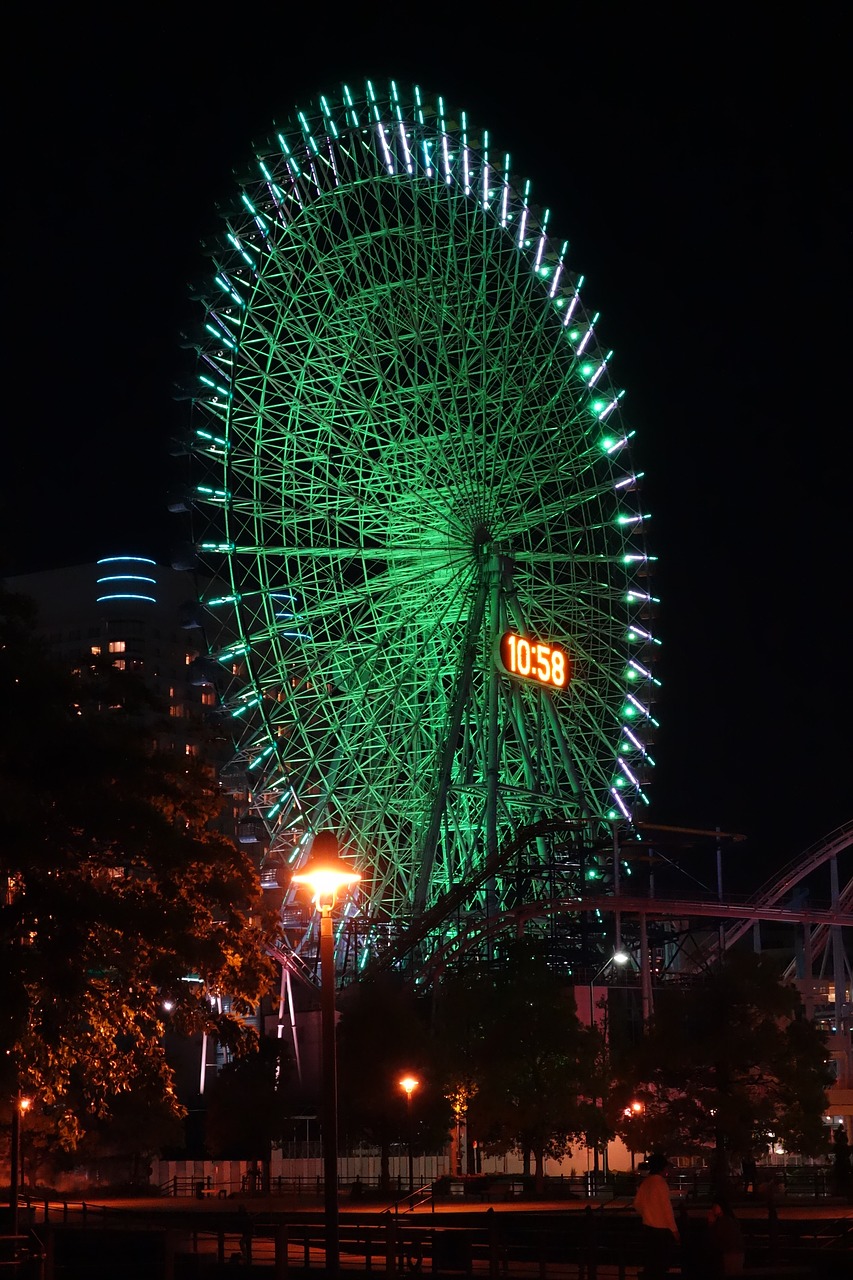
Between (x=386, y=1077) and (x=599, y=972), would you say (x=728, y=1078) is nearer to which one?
(x=386, y=1077)

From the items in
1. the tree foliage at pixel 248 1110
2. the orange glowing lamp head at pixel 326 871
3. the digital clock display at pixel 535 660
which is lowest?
the tree foliage at pixel 248 1110

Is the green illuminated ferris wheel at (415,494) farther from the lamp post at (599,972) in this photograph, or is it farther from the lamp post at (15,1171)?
the lamp post at (15,1171)

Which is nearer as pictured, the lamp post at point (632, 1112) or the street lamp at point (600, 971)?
the lamp post at point (632, 1112)

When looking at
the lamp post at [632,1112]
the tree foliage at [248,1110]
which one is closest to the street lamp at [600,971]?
the lamp post at [632,1112]

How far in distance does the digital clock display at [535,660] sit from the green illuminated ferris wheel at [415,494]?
0.17 meters

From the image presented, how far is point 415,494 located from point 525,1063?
24.0 metres

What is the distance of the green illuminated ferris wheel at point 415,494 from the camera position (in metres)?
71.5

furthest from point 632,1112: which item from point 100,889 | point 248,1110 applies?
point 100,889

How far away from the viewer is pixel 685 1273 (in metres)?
19.9

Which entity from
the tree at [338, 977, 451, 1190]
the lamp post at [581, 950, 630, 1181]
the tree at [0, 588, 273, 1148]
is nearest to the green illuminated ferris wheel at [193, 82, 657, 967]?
the lamp post at [581, 950, 630, 1181]

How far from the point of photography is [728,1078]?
5709 cm

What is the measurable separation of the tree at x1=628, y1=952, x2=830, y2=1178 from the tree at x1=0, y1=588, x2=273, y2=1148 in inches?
1038

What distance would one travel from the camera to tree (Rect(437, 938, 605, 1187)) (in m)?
63.0

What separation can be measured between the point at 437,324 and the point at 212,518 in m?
12.3
